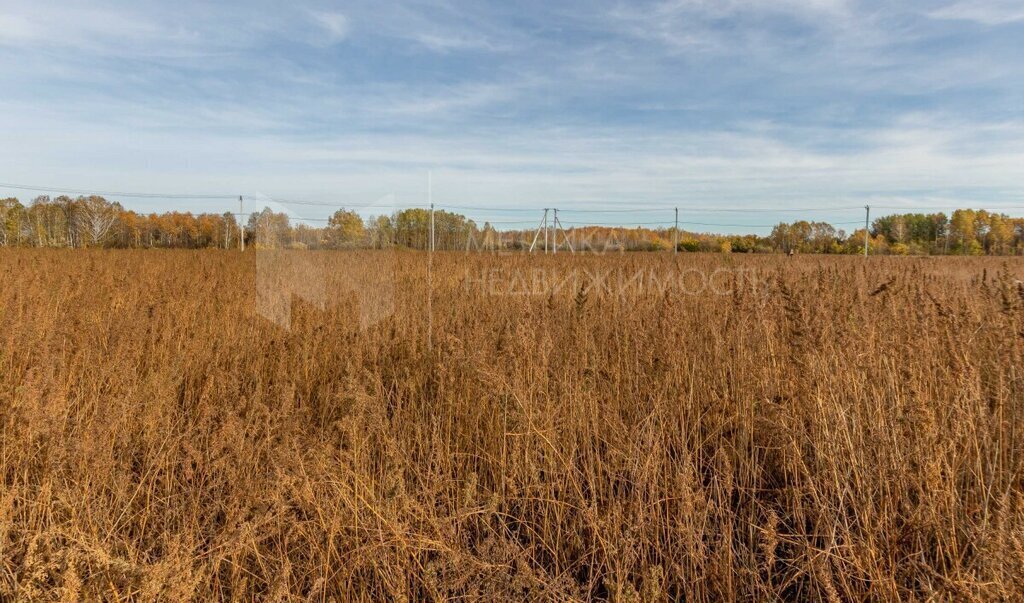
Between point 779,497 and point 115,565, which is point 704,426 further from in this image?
point 115,565

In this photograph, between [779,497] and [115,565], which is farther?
[779,497]

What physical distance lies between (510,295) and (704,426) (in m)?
3.54

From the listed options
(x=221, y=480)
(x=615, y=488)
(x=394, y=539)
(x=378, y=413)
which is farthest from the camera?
(x=615, y=488)

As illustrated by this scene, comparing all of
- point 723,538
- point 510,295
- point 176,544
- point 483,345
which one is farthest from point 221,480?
point 510,295

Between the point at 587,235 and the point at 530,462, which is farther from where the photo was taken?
the point at 587,235

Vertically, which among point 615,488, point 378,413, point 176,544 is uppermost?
point 378,413

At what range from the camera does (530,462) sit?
7.86 feet

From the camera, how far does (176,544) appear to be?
5.59 feet

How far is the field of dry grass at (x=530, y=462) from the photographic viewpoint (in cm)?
186

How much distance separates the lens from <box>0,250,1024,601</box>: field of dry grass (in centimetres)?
186

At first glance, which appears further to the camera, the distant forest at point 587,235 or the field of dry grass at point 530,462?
the distant forest at point 587,235

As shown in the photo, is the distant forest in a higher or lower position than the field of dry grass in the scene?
higher

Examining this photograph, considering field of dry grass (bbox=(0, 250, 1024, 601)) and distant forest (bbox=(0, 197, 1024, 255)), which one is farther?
distant forest (bbox=(0, 197, 1024, 255))

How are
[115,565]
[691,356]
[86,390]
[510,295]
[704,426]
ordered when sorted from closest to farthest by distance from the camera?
[115,565]
[704,426]
[86,390]
[691,356]
[510,295]
